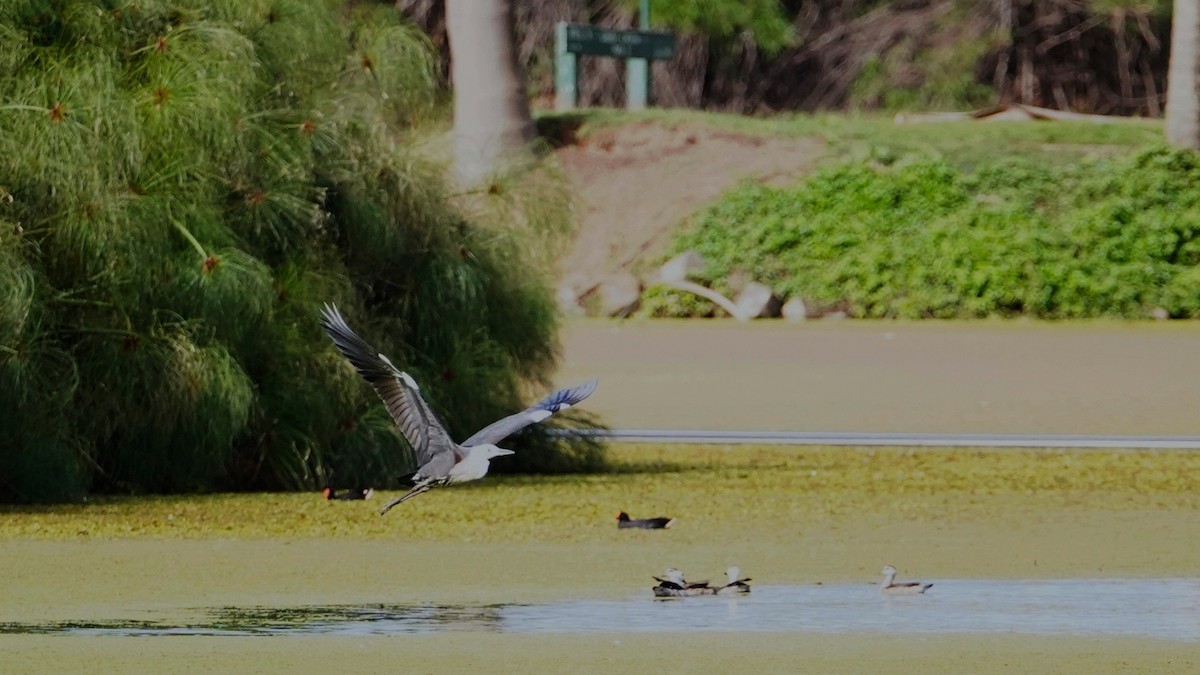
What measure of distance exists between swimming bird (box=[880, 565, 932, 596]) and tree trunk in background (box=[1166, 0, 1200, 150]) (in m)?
18.3

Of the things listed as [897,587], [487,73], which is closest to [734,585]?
[897,587]

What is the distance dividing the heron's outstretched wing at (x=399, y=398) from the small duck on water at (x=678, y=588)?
32.4 inches

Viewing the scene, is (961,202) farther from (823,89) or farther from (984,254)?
(823,89)

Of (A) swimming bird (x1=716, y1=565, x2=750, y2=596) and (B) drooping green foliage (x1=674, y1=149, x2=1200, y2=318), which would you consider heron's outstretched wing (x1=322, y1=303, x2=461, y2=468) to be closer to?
(A) swimming bird (x1=716, y1=565, x2=750, y2=596)

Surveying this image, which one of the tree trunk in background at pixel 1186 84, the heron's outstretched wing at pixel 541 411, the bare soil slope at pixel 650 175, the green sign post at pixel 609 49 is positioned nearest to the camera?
the heron's outstretched wing at pixel 541 411

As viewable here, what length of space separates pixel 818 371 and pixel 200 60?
28.8ft

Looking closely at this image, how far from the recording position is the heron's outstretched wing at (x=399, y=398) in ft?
25.3

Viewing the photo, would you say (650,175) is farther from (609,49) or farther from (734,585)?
(734,585)

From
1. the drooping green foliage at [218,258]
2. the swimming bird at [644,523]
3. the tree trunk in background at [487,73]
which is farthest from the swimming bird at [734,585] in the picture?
the tree trunk in background at [487,73]

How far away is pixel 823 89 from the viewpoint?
124 ft

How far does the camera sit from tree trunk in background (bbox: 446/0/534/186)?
21.9 meters

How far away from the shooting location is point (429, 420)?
774 cm

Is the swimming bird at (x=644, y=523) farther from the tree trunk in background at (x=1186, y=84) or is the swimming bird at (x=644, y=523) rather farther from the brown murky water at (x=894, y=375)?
the tree trunk in background at (x=1186, y=84)

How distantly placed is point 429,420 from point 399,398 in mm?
264
